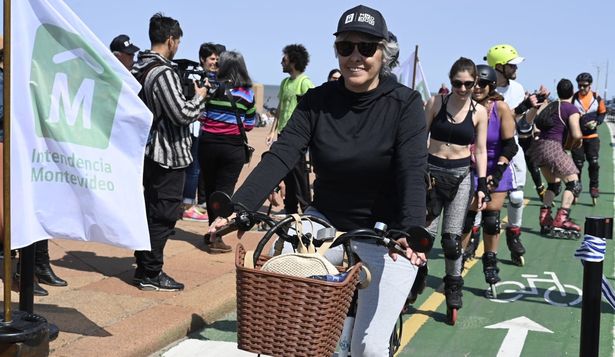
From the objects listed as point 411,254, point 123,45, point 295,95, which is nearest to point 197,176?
point 295,95

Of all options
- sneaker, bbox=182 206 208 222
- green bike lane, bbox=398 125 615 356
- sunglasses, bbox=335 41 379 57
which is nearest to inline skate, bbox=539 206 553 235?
green bike lane, bbox=398 125 615 356

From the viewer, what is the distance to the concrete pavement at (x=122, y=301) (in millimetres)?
5668

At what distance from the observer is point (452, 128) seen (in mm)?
7086

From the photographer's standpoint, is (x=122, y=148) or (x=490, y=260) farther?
(x=490, y=260)

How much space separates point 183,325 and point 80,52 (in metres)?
2.19

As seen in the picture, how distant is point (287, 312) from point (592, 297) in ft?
6.31

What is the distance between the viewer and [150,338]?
18.9ft

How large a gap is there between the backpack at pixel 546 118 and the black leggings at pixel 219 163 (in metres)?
4.44

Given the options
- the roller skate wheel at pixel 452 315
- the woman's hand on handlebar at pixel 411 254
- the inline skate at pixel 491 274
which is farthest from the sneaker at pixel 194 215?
the woman's hand on handlebar at pixel 411 254

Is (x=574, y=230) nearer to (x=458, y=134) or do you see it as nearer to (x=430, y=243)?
(x=458, y=134)

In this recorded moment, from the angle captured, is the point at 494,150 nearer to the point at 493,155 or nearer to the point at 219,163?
the point at 493,155

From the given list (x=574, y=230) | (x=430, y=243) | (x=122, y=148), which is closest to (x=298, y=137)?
(x=430, y=243)

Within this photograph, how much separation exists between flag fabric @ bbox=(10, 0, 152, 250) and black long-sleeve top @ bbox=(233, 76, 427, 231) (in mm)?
1419

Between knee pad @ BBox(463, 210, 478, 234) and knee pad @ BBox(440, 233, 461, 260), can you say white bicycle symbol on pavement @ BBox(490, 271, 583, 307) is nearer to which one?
knee pad @ BBox(463, 210, 478, 234)
